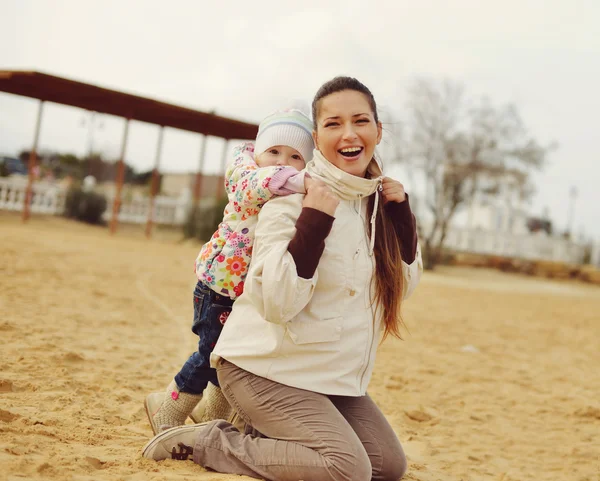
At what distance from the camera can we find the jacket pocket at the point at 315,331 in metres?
2.28

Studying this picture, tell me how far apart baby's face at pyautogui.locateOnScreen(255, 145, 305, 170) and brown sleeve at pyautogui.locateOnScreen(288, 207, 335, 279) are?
0.49m

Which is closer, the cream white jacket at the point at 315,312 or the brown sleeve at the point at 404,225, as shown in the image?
the cream white jacket at the point at 315,312

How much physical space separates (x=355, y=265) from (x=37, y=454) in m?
1.32

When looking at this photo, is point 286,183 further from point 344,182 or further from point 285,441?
point 285,441

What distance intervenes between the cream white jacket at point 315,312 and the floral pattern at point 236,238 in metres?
0.09

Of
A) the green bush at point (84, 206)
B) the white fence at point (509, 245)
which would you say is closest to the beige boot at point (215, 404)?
the green bush at point (84, 206)

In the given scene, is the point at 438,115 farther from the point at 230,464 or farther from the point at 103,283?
the point at 230,464

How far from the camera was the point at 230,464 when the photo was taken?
2.34 meters

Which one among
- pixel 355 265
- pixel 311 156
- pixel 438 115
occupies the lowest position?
pixel 355 265

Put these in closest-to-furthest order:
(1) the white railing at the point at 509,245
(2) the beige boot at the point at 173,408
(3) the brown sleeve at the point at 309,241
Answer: (3) the brown sleeve at the point at 309,241, (2) the beige boot at the point at 173,408, (1) the white railing at the point at 509,245

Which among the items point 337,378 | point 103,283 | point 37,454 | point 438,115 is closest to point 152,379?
point 37,454

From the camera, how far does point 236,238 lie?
8.32 feet

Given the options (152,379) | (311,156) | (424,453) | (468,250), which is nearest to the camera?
(311,156)

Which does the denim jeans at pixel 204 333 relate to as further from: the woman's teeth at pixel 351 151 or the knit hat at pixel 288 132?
the woman's teeth at pixel 351 151
